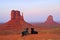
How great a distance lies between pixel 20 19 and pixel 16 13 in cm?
352

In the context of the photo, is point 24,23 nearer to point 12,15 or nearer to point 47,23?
point 12,15

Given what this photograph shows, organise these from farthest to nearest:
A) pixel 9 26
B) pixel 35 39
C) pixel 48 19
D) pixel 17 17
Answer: pixel 48 19
pixel 17 17
pixel 9 26
pixel 35 39

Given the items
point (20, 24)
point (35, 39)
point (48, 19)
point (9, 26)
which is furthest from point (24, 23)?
point (35, 39)

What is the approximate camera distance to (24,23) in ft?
302

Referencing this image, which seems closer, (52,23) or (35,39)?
(35,39)

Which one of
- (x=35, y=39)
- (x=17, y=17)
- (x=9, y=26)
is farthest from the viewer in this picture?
(x=17, y=17)

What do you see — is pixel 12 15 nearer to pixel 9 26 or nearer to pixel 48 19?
pixel 9 26

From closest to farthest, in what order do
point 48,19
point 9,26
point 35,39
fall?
point 35,39
point 9,26
point 48,19

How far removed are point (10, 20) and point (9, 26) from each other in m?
6.85

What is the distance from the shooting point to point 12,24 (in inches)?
3553

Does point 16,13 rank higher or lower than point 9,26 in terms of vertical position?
higher

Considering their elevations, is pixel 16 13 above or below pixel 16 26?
above

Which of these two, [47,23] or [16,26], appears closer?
[16,26]

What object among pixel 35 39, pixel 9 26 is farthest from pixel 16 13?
pixel 35 39
